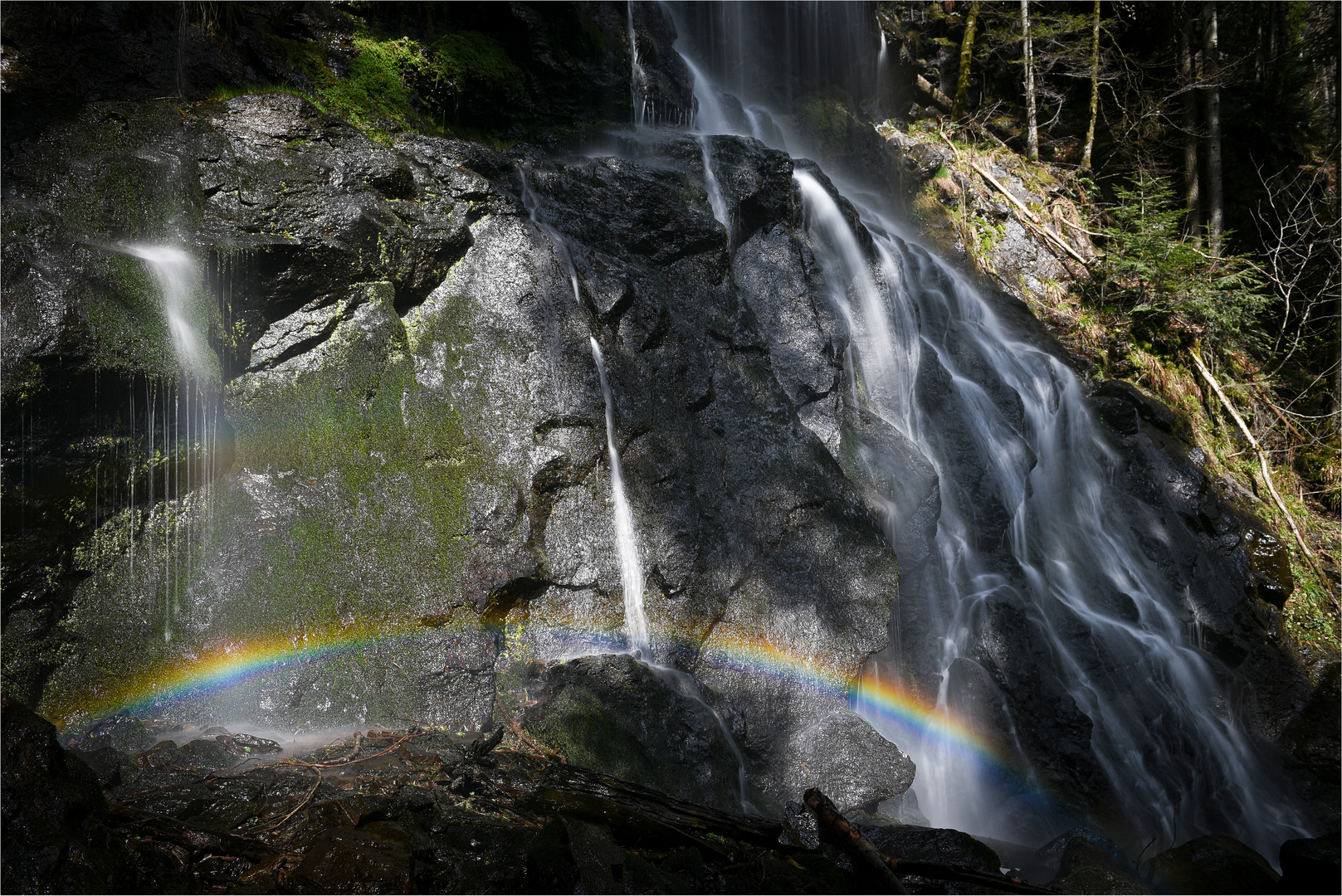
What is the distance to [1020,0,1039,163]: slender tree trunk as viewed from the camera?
14.0 meters

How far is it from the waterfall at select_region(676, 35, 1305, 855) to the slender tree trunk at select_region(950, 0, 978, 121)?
6105mm

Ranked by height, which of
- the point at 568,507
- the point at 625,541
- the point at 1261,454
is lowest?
the point at 1261,454

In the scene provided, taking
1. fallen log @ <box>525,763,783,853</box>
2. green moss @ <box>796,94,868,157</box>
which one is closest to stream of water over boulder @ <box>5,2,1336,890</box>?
fallen log @ <box>525,763,783,853</box>

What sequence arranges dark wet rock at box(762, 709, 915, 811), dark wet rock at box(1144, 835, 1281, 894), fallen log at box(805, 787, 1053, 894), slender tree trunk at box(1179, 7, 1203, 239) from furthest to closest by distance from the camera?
slender tree trunk at box(1179, 7, 1203, 239), dark wet rock at box(762, 709, 915, 811), dark wet rock at box(1144, 835, 1281, 894), fallen log at box(805, 787, 1053, 894)

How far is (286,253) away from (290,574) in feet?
7.87

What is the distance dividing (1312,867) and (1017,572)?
3608mm

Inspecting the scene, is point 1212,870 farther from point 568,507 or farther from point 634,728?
point 568,507

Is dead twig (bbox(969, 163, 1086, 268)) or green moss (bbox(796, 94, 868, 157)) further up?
green moss (bbox(796, 94, 868, 157))

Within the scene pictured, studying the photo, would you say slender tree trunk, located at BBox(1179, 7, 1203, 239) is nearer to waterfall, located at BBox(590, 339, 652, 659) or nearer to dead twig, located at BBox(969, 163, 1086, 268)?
dead twig, located at BBox(969, 163, 1086, 268)

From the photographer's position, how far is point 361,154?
589cm

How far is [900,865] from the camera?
3779mm

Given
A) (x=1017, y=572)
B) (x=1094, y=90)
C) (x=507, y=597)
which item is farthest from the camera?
(x=1094, y=90)

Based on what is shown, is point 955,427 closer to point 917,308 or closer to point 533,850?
point 917,308

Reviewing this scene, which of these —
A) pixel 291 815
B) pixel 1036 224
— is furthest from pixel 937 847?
pixel 1036 224
